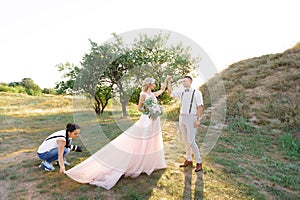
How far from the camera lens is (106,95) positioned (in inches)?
655

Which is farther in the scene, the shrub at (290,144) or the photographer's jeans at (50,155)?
the shrub at (290,144)

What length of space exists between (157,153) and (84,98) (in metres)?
7.66

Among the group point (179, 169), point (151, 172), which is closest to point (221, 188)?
point (179, 169)

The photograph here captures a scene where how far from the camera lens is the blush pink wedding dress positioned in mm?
4480

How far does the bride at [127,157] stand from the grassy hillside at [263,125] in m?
2.08

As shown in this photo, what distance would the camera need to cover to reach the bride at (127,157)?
14.7ft

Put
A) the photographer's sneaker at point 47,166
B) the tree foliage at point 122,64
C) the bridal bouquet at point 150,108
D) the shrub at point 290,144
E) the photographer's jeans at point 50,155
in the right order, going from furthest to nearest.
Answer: the tree foliage at point 122,64, the shrub at point 290,144, the photographer's sneaker at point 47,166, the photographer's jeans at point 50,155, the bridal bouquet at point 150,108

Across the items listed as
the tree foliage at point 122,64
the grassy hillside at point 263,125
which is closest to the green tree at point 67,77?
the tree foliage at point 122,64

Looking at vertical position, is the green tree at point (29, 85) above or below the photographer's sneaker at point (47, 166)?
above

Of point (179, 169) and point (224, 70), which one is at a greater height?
point (224, 70)

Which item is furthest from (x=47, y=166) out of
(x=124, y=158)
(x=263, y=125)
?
(x=263, y=125)

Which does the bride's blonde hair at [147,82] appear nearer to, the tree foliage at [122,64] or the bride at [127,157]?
the bride at [127,157]

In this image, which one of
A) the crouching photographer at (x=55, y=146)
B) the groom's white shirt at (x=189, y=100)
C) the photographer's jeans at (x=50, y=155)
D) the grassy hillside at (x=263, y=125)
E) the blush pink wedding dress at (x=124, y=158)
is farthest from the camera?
the grassy hillside at (x=263, y=125)

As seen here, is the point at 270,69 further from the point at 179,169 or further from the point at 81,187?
the point at 81,187
